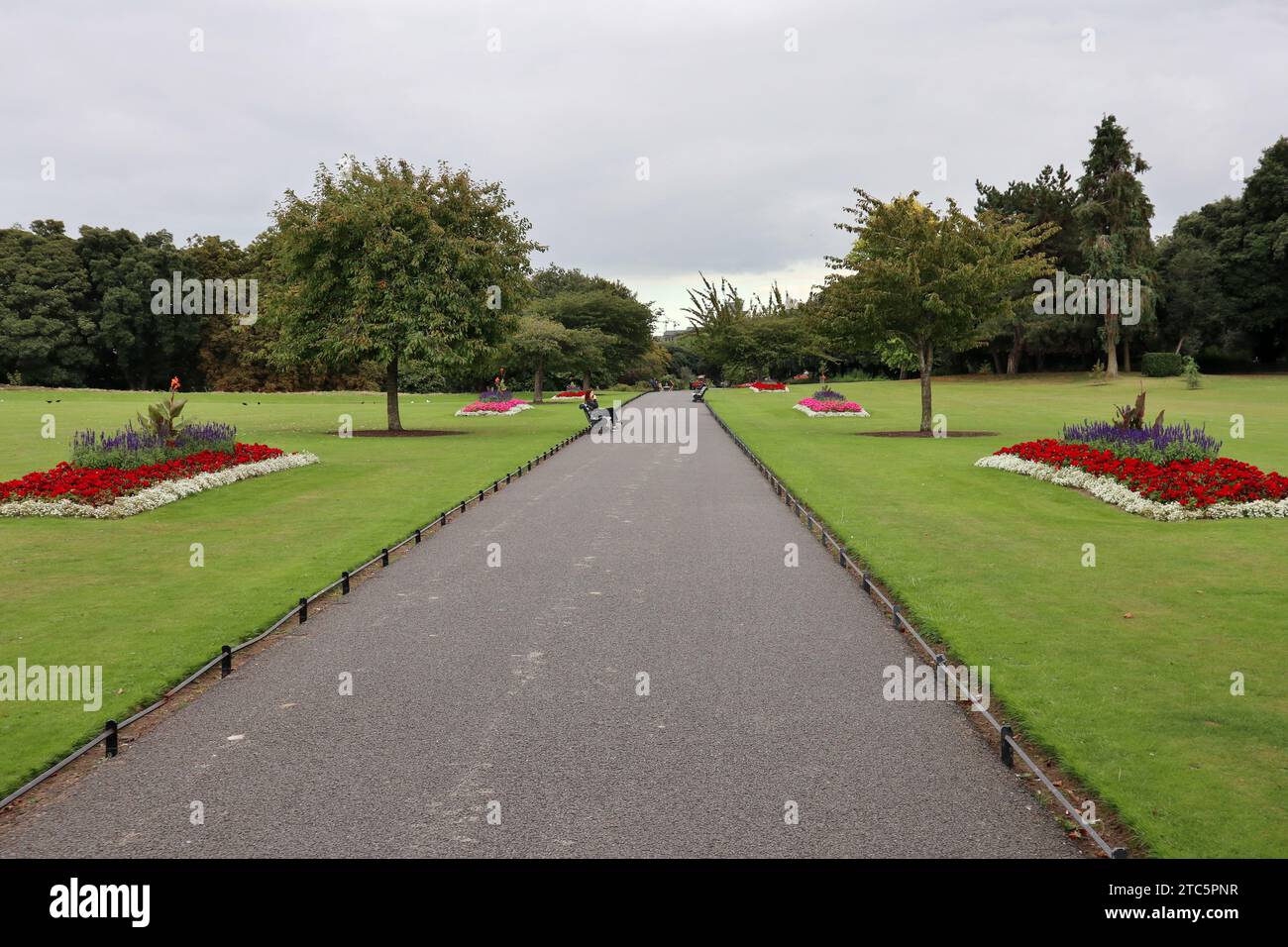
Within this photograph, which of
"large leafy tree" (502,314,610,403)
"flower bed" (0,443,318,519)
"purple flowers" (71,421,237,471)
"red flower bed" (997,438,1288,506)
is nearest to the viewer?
"red flower bed" (997,438,1288,506)

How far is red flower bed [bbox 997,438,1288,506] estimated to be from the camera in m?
14.6

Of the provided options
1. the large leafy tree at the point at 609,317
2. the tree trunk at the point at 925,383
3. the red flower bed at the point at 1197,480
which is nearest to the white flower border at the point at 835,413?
the tree trunk at the point at 925,383

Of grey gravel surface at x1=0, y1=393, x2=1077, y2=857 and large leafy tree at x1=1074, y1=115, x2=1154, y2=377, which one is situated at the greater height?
large leafy tree at x1=1074, y1=115, x2=1154, y2=377

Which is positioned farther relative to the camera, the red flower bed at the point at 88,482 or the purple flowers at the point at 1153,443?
the purple flowers at the point at 1153,443

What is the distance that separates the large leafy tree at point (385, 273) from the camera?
3020cm

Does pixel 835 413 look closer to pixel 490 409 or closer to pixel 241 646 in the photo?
pixel 490 409

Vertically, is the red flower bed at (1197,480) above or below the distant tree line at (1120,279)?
below

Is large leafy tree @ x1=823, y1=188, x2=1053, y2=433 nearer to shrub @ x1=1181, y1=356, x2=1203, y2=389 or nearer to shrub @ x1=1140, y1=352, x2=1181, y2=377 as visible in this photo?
shrub @ x1=1181, y1=356, x2=1203, y2=389

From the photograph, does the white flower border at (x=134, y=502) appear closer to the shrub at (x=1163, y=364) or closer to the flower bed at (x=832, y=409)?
the flower bed at (x=832, y=409)

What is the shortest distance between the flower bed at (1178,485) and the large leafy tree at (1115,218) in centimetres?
5125

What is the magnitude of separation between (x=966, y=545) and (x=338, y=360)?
24252mm

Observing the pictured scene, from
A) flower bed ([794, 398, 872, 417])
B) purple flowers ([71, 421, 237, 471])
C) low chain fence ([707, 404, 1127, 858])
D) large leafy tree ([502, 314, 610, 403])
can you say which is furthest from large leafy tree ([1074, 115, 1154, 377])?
purple flowers ([71, 421, 237, 471])

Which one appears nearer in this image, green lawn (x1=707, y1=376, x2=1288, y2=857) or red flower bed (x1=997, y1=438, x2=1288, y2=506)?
green lawn (x1=707, y1=376, x2=1288, y2=857)

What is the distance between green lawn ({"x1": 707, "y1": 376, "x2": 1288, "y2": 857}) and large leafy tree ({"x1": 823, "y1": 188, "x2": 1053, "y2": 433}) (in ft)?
28.3
